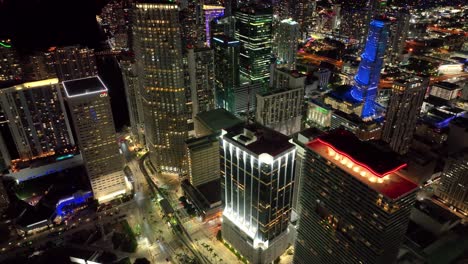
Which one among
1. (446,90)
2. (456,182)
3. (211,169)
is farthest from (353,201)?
(446,90)

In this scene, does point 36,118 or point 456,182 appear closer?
point 456,182

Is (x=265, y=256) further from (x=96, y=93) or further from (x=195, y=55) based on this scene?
(x=195, y=55)

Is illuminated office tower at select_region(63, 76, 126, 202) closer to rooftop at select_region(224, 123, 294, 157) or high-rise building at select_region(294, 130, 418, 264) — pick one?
rooftop at select_region(224, 123, 294, 157)

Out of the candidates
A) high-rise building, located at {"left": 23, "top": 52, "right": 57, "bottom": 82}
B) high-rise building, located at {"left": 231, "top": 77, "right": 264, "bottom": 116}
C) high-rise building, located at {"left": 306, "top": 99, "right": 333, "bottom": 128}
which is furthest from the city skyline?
high-rise building, located at {"left": 231, "top": 77, "right": 264, "bottom": 116}

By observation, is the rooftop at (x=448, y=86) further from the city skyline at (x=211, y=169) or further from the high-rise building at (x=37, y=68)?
the high-rise building at (x=37, y=68)

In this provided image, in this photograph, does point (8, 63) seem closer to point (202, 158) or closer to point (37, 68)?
point (37, 68)

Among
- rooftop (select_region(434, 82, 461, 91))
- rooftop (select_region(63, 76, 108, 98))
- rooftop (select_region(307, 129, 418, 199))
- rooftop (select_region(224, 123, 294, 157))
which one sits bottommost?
rooftop (select_region(434, 82, 461, 91))

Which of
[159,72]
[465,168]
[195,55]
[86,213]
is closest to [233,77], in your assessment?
[195,55]
